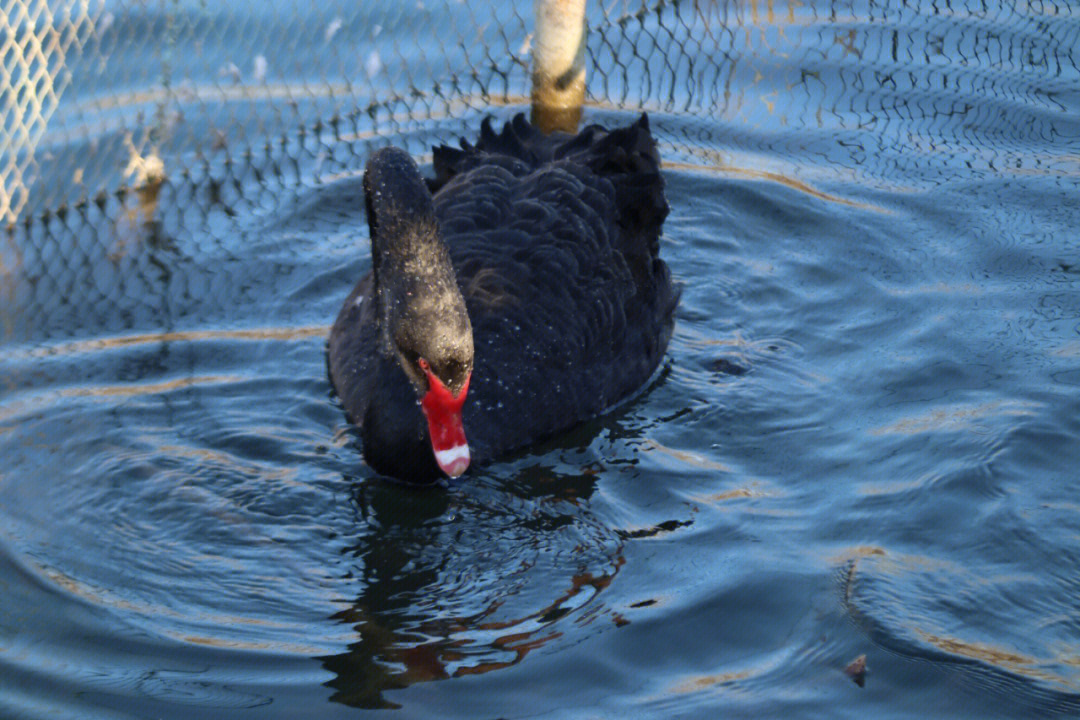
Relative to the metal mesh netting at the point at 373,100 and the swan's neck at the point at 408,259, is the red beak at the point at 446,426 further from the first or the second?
the metal mesh netting at the point at 373,100

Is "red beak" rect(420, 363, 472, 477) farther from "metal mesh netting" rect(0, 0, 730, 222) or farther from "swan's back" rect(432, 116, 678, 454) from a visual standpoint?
"metal mesh netting" rect(0, 0, 730, 222)

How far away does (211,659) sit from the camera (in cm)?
458

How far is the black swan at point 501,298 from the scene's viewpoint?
5.25 meters

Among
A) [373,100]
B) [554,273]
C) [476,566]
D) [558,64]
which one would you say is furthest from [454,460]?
[373,100]

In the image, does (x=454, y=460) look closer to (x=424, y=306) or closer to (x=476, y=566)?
(x=476, y=566)

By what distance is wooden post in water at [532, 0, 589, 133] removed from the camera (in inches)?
332

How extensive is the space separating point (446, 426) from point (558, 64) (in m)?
4.00

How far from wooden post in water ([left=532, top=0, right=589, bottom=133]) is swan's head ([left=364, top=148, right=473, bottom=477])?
3.16 meters

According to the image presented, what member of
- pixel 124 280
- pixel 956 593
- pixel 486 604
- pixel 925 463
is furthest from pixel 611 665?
pixel 124 280

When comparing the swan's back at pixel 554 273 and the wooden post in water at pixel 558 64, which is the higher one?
the wooden post in water at pixel 558 64

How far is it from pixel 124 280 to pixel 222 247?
596 mm

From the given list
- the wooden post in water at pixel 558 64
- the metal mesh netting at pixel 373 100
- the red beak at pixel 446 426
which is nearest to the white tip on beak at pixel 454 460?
the red beak at pixel 446 426

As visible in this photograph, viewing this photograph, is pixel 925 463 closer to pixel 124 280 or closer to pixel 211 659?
pixel 211 659

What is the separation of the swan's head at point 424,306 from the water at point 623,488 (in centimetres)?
47
